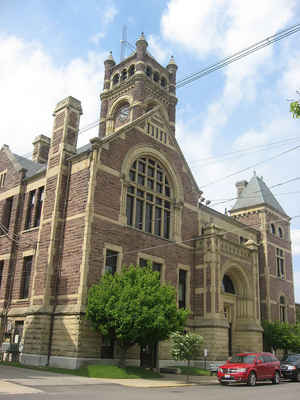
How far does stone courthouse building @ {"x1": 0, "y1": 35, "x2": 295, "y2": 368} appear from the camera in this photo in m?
23.3

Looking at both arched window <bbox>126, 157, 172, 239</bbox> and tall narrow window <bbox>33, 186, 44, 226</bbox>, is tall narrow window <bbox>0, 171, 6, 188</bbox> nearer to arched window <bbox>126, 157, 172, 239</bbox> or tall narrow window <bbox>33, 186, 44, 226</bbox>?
tall narrow window <bbox>33, 186, 44, 226</bbox>

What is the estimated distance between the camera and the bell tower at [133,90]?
46688mm

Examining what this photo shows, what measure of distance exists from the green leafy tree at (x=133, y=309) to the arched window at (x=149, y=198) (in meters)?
6.40

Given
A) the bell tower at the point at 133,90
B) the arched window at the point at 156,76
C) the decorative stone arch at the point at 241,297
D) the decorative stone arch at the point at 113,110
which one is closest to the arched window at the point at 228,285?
the decorative stone arch at the point at 241,297

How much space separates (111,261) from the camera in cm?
2517

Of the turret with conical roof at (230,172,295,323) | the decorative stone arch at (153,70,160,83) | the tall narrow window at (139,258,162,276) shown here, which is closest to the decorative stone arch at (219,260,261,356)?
the tall narrow window at (139,258,162,276)

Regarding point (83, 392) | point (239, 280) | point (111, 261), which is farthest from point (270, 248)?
point (83, 392)

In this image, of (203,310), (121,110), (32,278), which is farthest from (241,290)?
(121,110)

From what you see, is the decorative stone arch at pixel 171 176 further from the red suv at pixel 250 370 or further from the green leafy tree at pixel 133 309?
the red suv at pixel 250 370

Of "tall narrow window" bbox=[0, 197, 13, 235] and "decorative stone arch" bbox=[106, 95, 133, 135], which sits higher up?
"decorative stone arch" bbox=[106, 95, 133, 135]

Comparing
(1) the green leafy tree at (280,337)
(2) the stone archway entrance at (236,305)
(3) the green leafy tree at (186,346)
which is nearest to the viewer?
(3) the green leafy tree at (186,346)

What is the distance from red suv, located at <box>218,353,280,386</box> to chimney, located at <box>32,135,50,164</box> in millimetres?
24571

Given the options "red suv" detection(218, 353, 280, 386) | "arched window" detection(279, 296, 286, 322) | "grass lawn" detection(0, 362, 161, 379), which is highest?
"arched window" detection(279, 296, 286, 322)

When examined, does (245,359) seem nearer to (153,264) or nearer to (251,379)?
(251,379)
